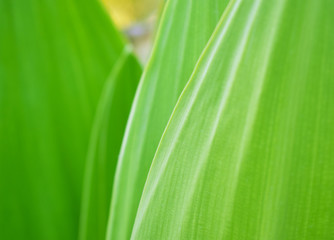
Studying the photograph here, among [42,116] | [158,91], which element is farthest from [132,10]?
[158,91]

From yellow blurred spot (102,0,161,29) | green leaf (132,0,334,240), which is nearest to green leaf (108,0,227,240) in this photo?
green leaf (132,0,334,240)

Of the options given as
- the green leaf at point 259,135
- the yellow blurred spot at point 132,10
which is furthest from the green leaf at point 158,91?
the yellow blurred spot at point 132,10

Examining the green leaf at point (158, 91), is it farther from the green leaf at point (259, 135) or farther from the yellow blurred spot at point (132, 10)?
the yellow blurred spot at point (132, 10)

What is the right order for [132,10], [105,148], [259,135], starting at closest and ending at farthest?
[259,135] → [105,148] → [132,10]

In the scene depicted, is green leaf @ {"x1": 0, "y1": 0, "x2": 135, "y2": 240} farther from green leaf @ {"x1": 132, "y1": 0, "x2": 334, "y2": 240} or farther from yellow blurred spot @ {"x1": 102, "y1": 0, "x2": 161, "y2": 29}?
yellow blurred spot @ {"x1": 102, "y1": 0, "x2": 161, "y2": 29}

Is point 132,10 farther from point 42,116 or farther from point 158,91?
point 158,91
